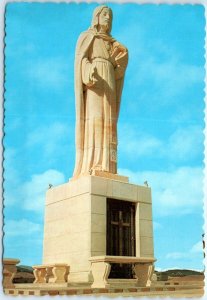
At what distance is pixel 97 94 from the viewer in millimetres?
13344

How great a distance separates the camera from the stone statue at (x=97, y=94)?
1309cm

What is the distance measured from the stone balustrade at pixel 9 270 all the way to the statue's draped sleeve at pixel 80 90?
376cm

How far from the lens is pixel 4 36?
1070cm

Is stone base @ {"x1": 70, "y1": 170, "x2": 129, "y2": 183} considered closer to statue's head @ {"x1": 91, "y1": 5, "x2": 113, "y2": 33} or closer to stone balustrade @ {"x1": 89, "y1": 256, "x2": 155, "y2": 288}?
stone balustrade @ {"x1": 89, "y1": 256, "x2": 155, "y2": 288}

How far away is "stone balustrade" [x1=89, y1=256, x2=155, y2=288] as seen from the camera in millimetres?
10422

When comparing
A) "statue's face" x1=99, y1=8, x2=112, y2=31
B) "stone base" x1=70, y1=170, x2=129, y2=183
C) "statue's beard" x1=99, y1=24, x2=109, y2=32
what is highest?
"statue's face" x1=99, y1=8, x2=112, y2=31

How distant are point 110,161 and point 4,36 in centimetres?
442

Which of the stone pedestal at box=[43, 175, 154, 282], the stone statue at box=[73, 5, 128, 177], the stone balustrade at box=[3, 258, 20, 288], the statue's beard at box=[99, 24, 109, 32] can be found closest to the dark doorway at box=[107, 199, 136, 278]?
the stone pedestal at box=[43, 175, 154, 282]

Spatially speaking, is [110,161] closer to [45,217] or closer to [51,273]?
[45,217]

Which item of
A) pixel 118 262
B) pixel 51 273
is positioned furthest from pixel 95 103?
pixel 51 273

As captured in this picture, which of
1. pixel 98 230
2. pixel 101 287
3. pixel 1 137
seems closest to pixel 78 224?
pixel 98 230

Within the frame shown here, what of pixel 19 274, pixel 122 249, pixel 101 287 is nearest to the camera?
pixel 101 287

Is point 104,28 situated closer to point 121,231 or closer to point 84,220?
point 84,220

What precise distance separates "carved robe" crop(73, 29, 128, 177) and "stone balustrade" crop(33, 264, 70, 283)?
2.57m
